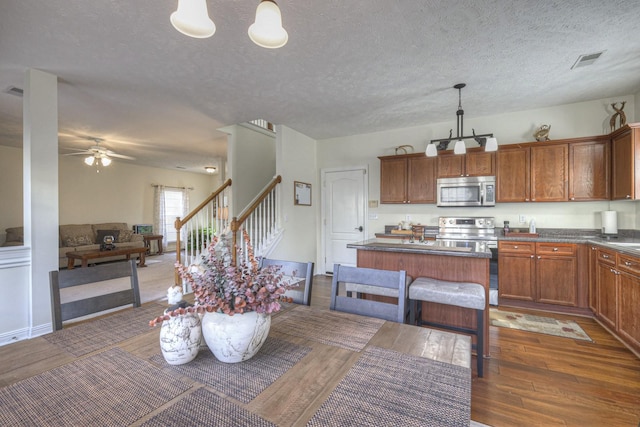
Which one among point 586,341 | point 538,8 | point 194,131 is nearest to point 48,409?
point 538,8

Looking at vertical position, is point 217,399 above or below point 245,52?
below

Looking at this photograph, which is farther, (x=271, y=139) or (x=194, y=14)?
(x=271, y=139)

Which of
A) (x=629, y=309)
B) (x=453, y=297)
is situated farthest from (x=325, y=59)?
(x=629, y=309)

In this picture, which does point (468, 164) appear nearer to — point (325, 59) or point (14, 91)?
point (325, 59)

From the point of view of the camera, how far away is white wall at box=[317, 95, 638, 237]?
381 cm

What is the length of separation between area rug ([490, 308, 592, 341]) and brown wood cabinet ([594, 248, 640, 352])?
0.90 ft

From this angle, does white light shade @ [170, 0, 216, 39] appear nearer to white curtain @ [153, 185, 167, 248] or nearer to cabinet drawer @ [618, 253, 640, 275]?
cabinet drawer @ [618, 253, 640, 275]

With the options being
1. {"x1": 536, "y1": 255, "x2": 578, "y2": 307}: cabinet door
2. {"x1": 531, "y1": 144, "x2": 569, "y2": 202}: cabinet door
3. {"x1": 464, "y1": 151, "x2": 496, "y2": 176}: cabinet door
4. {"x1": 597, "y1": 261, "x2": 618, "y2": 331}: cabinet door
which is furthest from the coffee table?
{"x1": 597, "y1": 261, "x2": 618, "y2": 331}: cabinet door

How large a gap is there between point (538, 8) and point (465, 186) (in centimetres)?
256

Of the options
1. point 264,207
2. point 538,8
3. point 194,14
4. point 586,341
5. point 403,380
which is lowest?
point 586,341

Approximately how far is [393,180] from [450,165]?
89cm

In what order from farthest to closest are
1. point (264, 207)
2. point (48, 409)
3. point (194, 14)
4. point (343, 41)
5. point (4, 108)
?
1. point (264, 207)
2. point (4, 108)
3. point (343, 41)
4. point (194, 14)
5. point (48, 409)

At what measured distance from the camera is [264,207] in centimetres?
462

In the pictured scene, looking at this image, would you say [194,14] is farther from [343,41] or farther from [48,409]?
[343,41]
